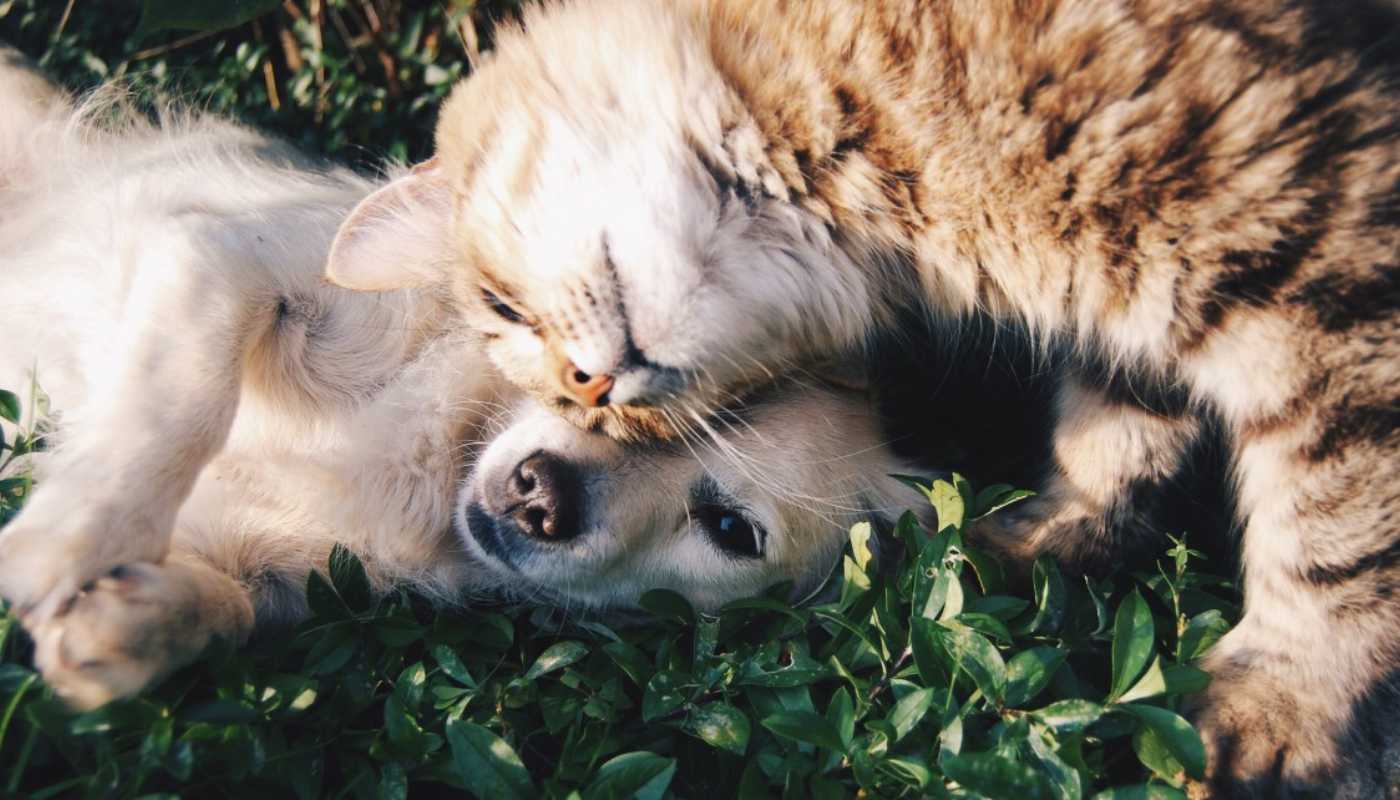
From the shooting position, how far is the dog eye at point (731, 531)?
2.63m

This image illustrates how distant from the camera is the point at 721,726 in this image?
2.04 meters

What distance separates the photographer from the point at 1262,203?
189 centimetres

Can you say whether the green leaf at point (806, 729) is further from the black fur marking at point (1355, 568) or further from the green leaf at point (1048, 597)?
the black fur marking at point (1355, 568)

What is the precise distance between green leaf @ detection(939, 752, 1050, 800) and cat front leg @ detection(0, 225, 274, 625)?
150 centimetres

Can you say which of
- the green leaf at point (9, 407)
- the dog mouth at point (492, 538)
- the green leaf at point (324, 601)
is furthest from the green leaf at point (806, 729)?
the green leaf at point (9, 407)

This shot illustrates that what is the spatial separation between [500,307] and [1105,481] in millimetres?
1331

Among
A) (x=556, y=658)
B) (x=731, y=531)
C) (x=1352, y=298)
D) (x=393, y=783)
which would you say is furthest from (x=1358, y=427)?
(x=393, y=783)

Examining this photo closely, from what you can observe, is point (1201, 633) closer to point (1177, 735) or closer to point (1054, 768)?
point (1177, 735)

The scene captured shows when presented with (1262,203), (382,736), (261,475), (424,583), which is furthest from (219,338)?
(1262,203)

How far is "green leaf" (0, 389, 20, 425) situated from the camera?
7.68ft

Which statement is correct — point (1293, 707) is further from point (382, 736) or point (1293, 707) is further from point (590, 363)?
point (382, 736)

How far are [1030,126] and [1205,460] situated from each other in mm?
1017

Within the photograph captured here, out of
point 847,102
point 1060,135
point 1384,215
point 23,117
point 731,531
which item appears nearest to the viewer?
point 1384,215

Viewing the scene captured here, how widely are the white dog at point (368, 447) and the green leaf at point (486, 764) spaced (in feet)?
1.96
